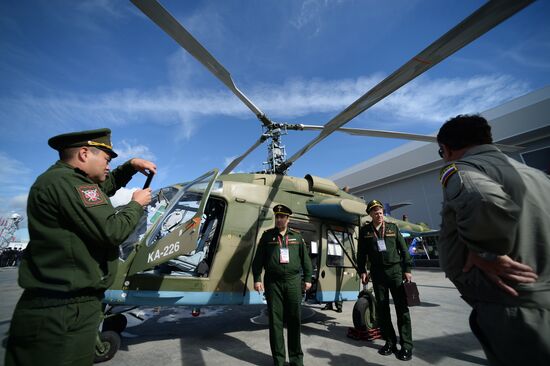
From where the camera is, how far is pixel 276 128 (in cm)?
560

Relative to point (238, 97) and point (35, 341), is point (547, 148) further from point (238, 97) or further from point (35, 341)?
point (35, 341)

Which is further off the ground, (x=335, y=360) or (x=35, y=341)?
(x=35, y=341)

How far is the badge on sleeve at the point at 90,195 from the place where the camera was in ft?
4.87

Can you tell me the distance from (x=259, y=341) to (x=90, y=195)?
372 cm

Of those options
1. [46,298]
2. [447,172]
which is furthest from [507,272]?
[46,298]

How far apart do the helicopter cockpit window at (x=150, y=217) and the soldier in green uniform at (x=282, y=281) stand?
5.61ft

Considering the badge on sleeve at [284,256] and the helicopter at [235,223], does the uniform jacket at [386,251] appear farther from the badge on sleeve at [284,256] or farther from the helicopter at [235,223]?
the badge on sleeve at [284,256]

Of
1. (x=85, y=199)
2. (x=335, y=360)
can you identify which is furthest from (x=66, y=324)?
(x=335, y=360)

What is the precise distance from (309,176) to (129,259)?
12.3 ft

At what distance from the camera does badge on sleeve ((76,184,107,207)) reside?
1.49 m

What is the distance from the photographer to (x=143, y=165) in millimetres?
2256

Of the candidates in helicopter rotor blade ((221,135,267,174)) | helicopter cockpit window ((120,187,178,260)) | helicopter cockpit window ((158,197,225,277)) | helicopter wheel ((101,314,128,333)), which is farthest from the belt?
helicopter rotor blade ((221,135,267,174))

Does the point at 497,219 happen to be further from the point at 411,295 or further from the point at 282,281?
the point at 411,295

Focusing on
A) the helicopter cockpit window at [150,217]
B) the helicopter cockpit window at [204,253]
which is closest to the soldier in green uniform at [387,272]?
the helicopter cockpit window at [204,253]
